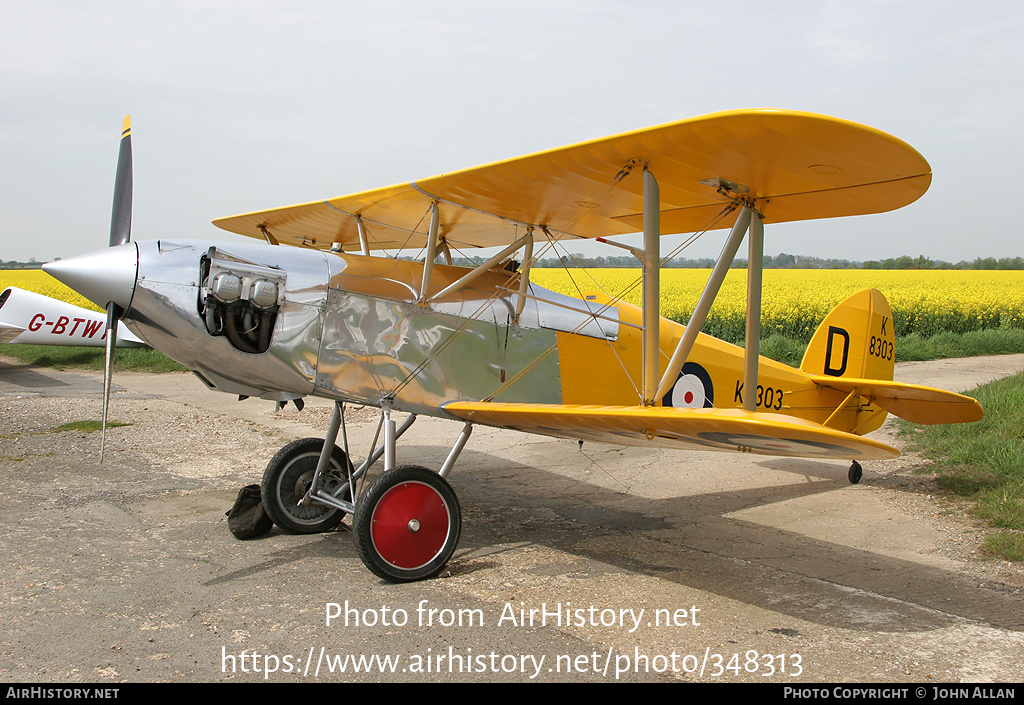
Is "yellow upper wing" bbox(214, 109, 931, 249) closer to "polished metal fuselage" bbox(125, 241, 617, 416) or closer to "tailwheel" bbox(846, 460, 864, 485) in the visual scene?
"polished metal fuselage" bbox(125, 241, 617, 416)

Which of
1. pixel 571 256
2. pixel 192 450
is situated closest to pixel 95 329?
pixel 192 450

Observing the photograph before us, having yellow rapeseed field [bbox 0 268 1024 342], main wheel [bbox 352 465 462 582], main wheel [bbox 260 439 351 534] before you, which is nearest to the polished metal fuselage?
main wheel [bbox 352 465 462 582]

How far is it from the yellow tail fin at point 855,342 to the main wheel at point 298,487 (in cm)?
484

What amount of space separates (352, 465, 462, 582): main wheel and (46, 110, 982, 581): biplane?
12 millimetres

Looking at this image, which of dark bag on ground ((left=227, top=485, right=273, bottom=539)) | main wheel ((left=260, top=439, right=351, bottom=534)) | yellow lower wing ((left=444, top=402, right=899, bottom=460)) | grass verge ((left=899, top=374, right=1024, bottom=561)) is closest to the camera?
yellow lower wing ((left=444, top=402, right=899, bottom=460))

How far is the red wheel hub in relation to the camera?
4320 millimetres

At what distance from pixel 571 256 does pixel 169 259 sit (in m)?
2.77

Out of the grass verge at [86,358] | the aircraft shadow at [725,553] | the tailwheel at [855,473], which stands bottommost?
the aircraft shadow at [725,553]

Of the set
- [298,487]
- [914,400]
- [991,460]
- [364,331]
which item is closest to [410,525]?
[364,331]

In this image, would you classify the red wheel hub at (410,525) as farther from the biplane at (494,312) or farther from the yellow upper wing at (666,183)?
the yellow upper wing at (666,183)

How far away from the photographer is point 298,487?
5.55 m

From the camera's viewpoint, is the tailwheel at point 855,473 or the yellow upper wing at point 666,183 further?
the tailwheel at point 855,473

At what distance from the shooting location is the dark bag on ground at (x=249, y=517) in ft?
17.3

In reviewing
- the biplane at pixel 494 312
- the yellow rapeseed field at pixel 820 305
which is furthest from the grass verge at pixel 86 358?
the biplane at pixel 494 312
